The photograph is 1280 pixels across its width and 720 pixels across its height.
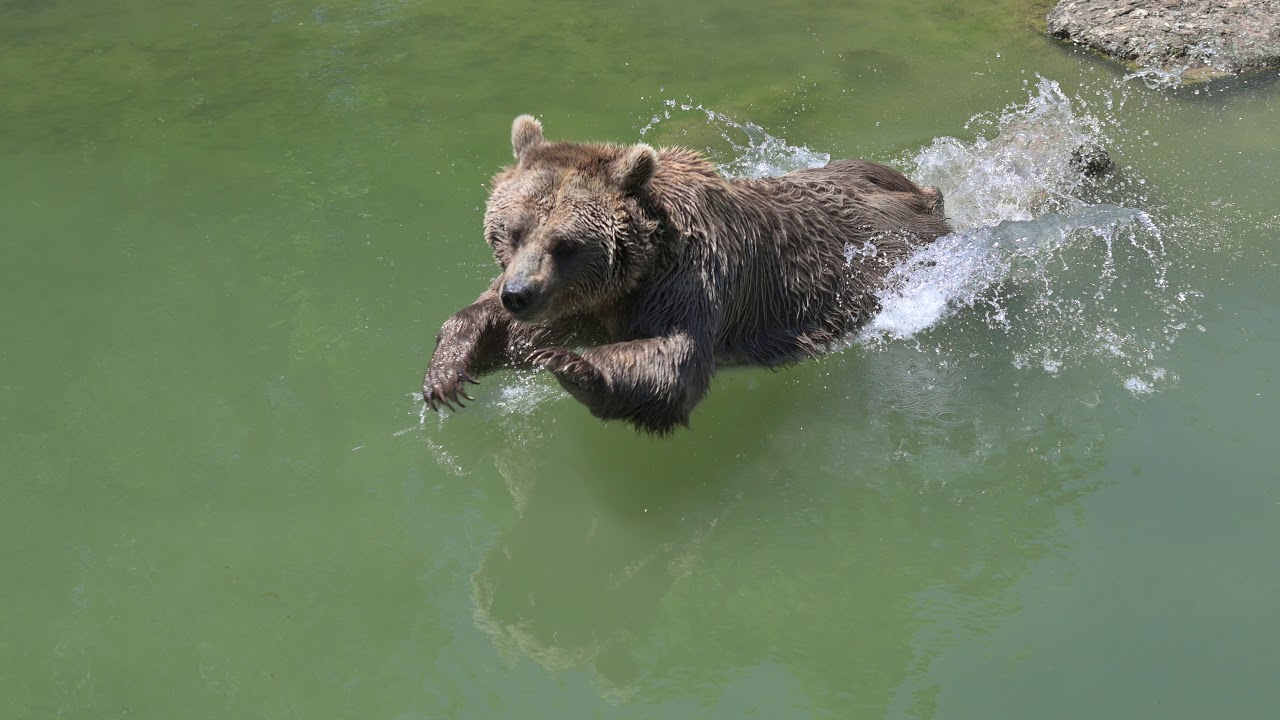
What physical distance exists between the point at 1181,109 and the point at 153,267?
25.5 feet

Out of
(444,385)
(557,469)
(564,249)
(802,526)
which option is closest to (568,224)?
(564,249)

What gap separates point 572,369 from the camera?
4621mm

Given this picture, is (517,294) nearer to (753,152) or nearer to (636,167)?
(636,167)

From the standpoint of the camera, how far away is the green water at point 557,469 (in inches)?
169

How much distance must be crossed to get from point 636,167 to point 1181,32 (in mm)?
7089

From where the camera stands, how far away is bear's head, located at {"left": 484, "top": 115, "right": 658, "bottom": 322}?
4621 mm

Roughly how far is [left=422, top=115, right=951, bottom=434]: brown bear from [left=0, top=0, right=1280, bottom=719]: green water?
0.43m

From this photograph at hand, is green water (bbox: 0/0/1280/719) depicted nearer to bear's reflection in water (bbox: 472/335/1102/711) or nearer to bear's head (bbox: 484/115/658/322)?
bear's reflection in water (bbox: 472/335/1102/711)

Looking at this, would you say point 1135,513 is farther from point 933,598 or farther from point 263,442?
point 263,442

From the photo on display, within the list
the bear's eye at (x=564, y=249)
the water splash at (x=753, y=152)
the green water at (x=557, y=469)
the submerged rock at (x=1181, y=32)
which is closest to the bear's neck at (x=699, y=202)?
the bear's eye at (x=564, y=249)

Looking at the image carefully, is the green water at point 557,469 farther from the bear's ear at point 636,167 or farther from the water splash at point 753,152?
the bear's ear at point 636,167

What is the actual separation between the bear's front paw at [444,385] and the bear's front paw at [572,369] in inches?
22.5

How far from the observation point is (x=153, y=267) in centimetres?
687

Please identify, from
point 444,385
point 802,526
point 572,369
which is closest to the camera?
point 572,369
